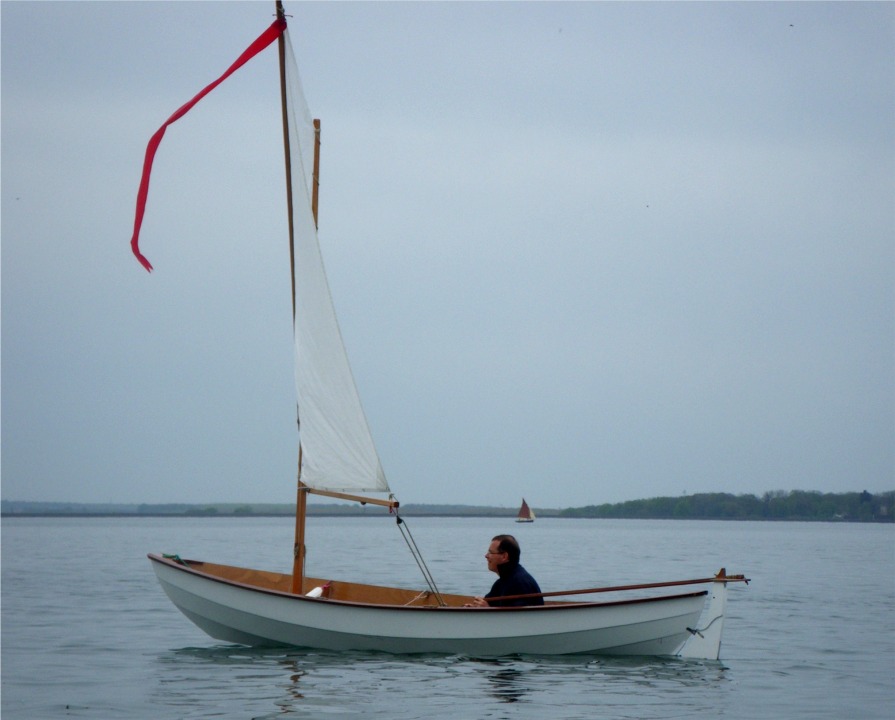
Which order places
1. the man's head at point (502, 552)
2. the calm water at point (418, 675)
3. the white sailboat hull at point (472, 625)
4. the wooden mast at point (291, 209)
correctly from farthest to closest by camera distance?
the wooden mast at point (291, 209) → the man's head at point (502, 552) → the white sailboat hull at point (472, 625) → the calm water at point (418, 675)

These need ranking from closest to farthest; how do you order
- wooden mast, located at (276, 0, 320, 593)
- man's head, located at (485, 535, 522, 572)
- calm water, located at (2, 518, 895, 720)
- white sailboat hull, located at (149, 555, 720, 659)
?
calm water, located at (2, 518, 895, 720) < white sailboat hull, located at (149, 555, 720, 659) < man's head, located at (485, 535, 522, 572) < wooden mast, located at (276, 0, 320, 593)

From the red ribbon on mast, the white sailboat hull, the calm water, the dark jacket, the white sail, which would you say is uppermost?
the red ribbon on mast

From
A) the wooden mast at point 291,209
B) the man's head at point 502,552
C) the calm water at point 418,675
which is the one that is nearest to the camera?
the calm water at point 418,675

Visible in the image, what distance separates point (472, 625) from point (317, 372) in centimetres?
397

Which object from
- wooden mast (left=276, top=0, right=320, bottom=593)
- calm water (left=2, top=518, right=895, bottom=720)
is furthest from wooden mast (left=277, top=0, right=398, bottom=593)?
calm water (left=2, top=518, right=895, bottom=720)

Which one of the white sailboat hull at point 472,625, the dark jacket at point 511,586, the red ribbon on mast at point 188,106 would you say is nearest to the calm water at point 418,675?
the white sailboat hull at point 472,625

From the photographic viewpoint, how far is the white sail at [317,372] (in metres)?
15.0

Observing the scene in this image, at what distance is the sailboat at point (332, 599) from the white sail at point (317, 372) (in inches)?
0.5

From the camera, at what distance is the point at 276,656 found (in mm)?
15133

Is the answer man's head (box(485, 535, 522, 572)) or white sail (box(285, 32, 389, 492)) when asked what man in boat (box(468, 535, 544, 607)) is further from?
white sail (box(285, 32, 389, 492))

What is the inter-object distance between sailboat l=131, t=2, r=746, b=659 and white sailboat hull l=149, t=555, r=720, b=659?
17 millimetres

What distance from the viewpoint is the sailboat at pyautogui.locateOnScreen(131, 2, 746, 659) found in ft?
47.1

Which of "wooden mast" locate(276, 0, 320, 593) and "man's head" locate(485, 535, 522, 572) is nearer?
"man's head" locate(485, 535, 522, 572)

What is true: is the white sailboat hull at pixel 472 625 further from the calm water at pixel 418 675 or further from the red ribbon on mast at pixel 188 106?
the red ribbon on mast at pixel 188 106
